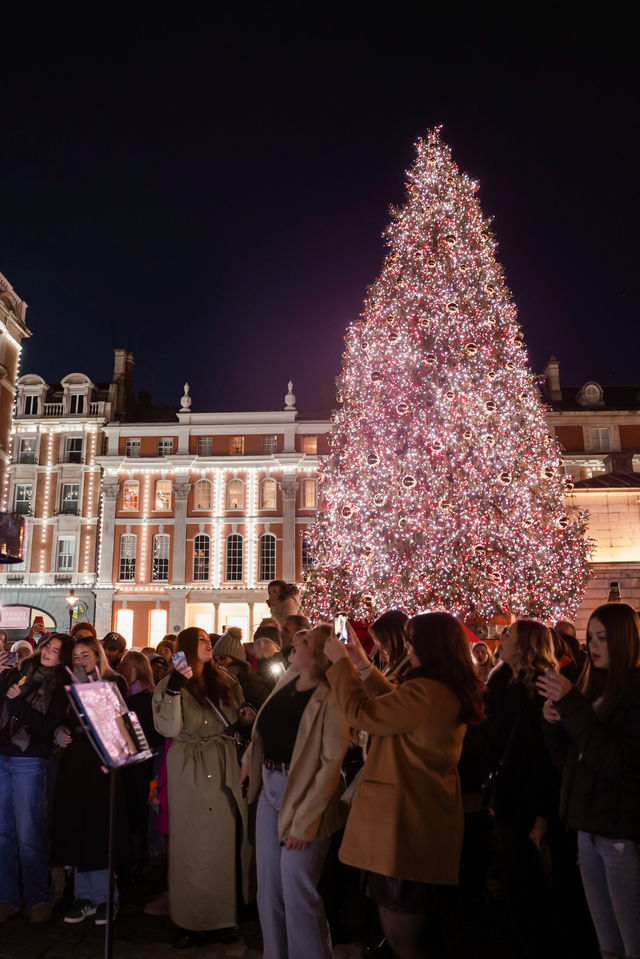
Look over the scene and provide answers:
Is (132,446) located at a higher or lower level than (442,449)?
higher

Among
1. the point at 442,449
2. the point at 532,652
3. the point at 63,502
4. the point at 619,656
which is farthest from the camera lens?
the point at 63,502

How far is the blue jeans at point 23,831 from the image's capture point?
5.11 m

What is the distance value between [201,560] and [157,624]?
3.97 metres

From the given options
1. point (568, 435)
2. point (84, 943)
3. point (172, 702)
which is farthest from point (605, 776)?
point (568, 435)

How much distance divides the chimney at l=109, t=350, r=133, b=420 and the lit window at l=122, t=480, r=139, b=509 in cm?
437

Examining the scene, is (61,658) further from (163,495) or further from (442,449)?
(163,495)

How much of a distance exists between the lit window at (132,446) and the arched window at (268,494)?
24.0 feet

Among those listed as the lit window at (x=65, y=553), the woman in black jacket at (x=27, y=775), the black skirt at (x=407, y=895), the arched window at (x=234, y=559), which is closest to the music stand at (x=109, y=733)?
the black skirt at (x=407, y=895)

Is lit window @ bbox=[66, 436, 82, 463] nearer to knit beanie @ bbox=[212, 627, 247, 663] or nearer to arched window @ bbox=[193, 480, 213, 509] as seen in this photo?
arched window @ bbox=[193, 480, 213, 509]

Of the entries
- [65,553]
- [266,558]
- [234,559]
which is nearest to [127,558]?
[65,553]

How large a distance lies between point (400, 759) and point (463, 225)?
1523 centimetres

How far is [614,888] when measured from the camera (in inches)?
128

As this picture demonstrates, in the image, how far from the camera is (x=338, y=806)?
3910 mm

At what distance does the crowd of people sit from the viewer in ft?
10.4
